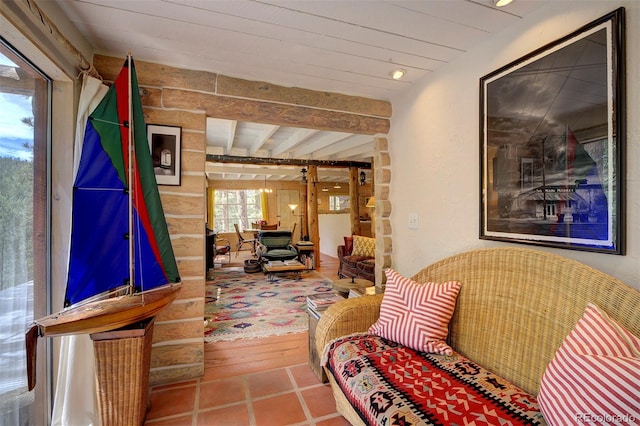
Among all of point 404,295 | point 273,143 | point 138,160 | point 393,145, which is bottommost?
point 404,295

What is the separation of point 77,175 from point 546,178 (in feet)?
8.16

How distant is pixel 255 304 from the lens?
395 cm

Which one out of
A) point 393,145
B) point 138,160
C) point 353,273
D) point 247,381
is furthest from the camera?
point 353,273

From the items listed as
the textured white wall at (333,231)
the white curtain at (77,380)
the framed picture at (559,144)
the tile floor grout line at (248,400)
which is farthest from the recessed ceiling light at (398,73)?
the textured white wall at (333,231)

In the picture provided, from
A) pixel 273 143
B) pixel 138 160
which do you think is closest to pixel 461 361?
pixel 138 160

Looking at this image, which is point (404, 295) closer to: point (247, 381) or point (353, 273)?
point (247, 381)

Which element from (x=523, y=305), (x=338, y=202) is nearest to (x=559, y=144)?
(x=523, y=305)

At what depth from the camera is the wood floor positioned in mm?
Answer: 2256

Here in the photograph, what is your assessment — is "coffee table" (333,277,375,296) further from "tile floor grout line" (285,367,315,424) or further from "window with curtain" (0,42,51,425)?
"window with curtain" (0,42,51,425)

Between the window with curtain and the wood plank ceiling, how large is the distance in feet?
1.55

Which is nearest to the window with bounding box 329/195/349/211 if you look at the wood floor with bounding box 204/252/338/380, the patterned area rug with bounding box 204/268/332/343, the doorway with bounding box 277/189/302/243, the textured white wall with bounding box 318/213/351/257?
the doorway with bounding box 277/189/302/243

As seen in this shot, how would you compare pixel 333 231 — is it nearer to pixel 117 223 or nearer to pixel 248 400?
pixel 248 400

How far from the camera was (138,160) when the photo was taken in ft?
5.41

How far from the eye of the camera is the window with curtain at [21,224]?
4.08ft
